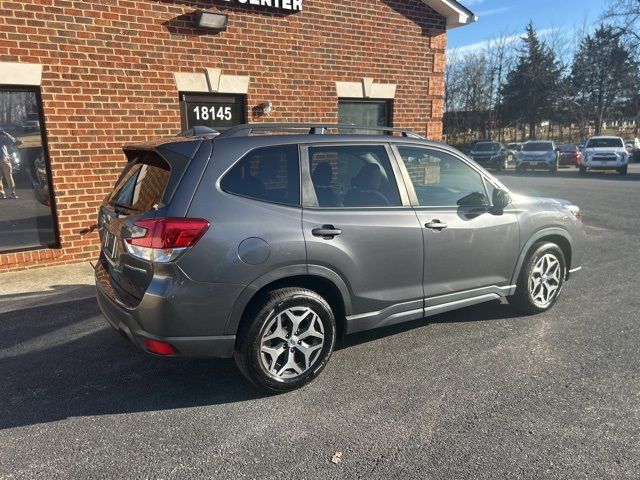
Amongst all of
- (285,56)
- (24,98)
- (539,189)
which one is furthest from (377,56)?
(539,189)

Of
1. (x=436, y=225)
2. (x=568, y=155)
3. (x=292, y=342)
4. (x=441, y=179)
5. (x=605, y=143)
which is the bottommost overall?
(x=292, y=342)

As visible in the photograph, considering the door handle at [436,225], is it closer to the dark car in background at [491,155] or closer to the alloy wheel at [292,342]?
the alloy wheel at [292,342]

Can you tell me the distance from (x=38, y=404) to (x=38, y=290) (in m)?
2.79

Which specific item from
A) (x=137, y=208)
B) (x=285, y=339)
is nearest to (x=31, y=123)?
(x=137, y=208)

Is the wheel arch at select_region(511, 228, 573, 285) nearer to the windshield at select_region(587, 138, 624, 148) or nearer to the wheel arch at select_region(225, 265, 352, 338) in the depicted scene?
the wheel arch at select_region(225, 265, 352, 338)

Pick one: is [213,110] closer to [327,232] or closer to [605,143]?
[327,232]

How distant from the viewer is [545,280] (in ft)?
15.4

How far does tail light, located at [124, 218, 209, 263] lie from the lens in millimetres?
2889

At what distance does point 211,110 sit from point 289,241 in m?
4.94

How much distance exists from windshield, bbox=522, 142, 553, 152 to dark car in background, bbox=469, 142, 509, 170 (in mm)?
2438

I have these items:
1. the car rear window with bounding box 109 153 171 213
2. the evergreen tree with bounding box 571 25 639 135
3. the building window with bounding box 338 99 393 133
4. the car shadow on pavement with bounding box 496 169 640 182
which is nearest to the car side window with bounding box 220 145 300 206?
the car rear window with bounding box 109 153 171 213

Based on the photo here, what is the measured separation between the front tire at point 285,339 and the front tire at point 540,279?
6.86 feet

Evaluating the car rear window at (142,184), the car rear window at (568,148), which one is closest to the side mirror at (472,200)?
the car rear window at (142,184)

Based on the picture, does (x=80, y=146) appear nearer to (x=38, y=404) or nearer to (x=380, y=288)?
(x=38, y=404)
